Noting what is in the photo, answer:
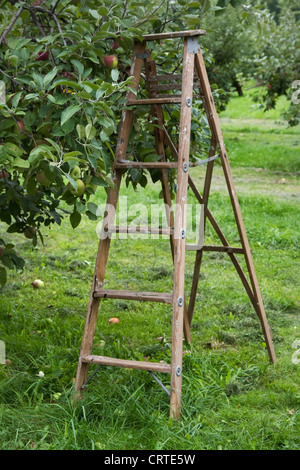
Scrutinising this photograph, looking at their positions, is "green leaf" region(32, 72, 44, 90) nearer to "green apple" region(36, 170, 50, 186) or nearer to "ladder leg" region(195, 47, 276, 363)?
"green apple" region(36, 170, 50, 186)

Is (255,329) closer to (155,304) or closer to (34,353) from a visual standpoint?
(155,304)

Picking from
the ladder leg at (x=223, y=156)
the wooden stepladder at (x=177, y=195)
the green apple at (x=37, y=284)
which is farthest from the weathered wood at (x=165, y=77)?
Answer: the green apple at (x=37, y=284)

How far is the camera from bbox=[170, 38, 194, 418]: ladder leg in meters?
2.72

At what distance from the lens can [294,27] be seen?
34.1 ft

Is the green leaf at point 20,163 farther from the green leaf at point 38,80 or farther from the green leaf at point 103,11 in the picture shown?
the green leaf at point 103,11

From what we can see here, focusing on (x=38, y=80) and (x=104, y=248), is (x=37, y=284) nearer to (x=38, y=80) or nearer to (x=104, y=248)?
(x=104, y=248)

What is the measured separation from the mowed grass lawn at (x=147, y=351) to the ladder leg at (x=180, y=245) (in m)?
0.16

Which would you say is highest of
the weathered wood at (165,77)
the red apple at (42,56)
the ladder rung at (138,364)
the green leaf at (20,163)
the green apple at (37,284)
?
the red apple at (42,56)

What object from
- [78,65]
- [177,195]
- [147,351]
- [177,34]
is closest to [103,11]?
[78,65]

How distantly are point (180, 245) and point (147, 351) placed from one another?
98 centimetres

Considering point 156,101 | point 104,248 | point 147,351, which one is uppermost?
point 156,101

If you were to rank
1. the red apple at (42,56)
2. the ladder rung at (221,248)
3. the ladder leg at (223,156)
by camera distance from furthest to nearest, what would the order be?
the ladder rung at (221,248), the ladder leg at (223,156), the red apple at (42,56)

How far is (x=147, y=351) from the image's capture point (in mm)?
3582

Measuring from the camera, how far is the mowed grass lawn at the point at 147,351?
2.60 meters
